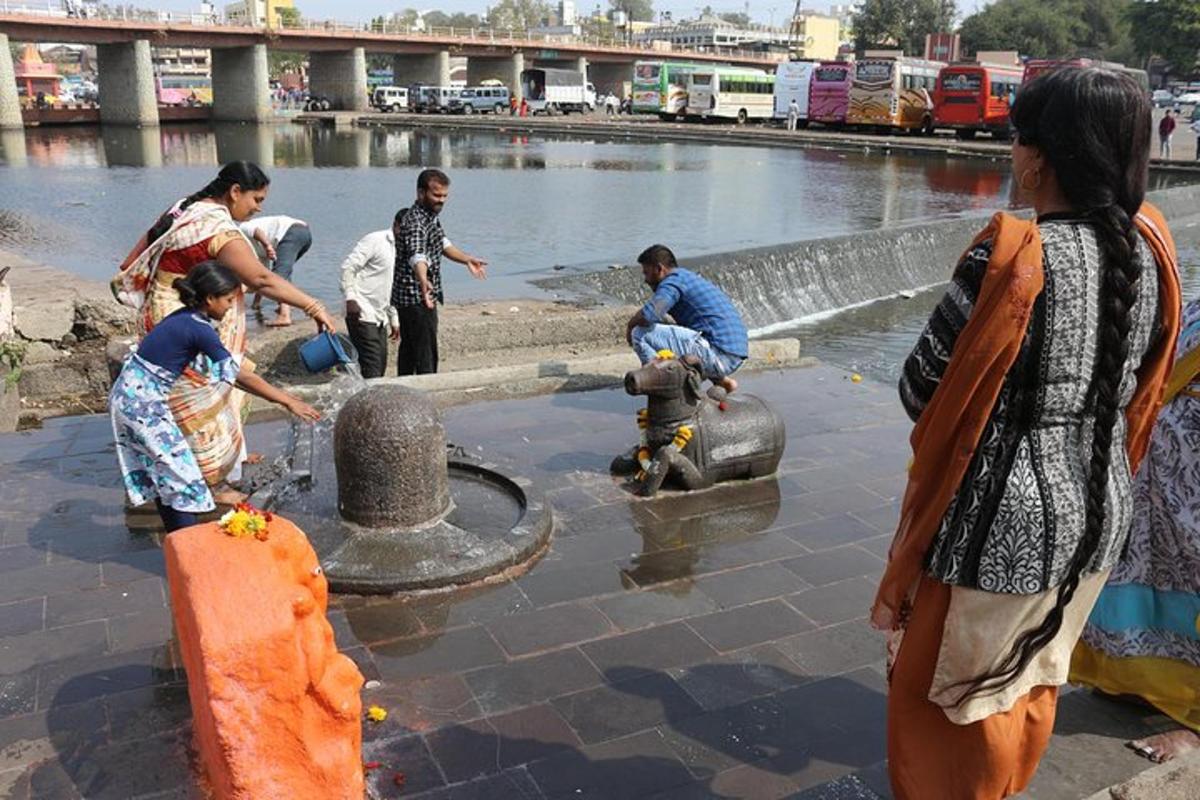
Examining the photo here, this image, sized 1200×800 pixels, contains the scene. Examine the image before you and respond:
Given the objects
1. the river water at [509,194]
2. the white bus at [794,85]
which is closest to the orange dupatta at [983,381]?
the river water at [509,194]

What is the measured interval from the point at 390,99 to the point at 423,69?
15.0 feet

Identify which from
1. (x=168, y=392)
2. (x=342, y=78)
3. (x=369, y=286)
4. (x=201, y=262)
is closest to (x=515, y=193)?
(x=369, y=286)

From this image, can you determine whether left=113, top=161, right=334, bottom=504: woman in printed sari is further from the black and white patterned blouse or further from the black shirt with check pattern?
the black and white patterned blouse

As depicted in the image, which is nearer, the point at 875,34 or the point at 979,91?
the point at 979,91

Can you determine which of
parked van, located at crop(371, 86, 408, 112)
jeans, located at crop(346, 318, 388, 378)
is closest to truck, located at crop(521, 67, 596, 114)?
parked van, located at crop(371, 86, 408, 112)

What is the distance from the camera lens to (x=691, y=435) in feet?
17.6

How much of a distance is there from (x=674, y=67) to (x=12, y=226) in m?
34.2

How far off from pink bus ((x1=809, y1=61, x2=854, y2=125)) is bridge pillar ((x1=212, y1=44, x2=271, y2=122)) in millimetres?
26688

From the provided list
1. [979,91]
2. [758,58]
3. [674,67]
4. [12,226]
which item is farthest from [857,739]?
[758,58]

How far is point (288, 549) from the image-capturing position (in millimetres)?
2713

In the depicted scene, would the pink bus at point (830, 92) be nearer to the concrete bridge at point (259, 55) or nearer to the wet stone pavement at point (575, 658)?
the concrete bridge at point (259, 55)


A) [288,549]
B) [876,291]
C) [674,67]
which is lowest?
[876,291]

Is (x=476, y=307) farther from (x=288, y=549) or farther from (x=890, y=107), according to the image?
(x=890, y=107)

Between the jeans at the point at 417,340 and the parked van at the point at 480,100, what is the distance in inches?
1932
